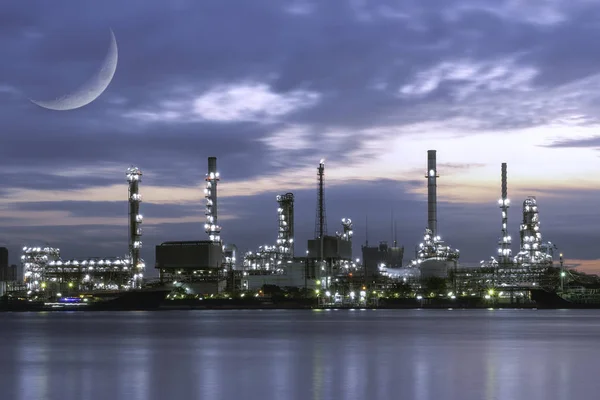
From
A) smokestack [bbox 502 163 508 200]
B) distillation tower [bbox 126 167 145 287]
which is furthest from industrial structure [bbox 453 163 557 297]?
distillation tower [bbox 126 167 145 287]

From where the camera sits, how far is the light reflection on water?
37844 millimetres

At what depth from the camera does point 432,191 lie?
7776 inches

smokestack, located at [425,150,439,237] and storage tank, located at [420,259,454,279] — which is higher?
smokestack, located at [425,150,439,237]

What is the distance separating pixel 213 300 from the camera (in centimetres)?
19988

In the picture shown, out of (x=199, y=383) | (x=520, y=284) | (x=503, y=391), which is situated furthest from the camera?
(x=520, y=284)

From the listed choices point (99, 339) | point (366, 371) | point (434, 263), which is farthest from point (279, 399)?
point (434, 263)

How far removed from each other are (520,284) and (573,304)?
12.5 metres

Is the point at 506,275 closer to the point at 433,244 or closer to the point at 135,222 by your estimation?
the point at 433,244

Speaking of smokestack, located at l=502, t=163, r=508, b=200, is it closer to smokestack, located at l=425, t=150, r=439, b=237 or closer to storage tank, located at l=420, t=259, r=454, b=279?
smokestack, located at l=425, t=150, r=439, b=237

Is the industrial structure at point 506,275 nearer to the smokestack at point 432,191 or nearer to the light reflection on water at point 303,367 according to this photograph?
the smokestack at point 432,191

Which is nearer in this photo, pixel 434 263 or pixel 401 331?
pixel 401 331

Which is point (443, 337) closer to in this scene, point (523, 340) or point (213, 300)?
point (523, 340)

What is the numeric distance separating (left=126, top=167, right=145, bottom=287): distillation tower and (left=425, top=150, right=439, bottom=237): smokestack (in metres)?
59.7

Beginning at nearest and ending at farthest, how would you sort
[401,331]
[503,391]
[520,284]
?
[503,391] < [401,331] < [520,284]
